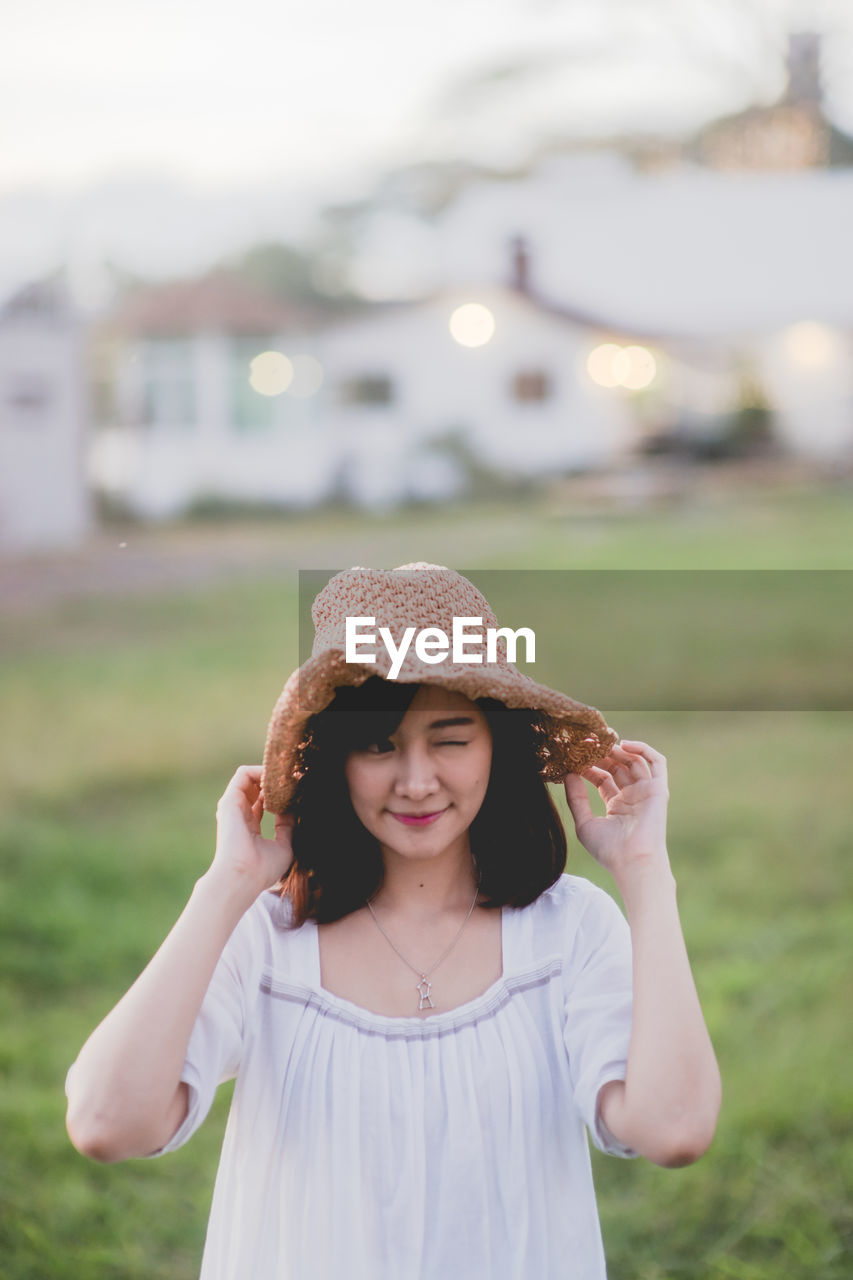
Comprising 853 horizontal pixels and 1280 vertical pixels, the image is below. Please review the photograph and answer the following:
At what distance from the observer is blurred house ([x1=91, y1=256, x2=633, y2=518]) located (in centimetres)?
1186

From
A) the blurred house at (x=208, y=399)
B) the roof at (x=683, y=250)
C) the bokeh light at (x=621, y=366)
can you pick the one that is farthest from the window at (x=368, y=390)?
the roof at (x=683, y=250)

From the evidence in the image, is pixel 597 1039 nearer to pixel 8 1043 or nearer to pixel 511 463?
pixel 8 1043

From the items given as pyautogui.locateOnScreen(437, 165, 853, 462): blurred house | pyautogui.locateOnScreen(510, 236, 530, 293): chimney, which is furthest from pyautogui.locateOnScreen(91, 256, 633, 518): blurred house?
pyautogui.locateOnScreen(510, 236, 530, 293): chimney

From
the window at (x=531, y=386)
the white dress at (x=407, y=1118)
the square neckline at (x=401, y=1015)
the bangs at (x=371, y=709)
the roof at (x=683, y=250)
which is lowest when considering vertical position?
the white dress at (x=407, y=1118)

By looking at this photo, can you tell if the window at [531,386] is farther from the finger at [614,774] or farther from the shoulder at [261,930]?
the shoulder at [261,930]

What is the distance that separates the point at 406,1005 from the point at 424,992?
2cm

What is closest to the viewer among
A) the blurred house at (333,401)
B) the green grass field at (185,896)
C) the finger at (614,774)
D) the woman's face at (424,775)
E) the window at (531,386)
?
the woman's face at (424,775)

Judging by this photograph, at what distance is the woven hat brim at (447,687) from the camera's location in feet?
3.52

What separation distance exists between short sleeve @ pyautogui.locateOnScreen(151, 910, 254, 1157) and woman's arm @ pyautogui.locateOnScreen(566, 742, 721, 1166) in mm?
340

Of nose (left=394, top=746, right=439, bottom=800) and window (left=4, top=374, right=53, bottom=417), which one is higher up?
window (left=4, top=374, right=53, bottom=417)

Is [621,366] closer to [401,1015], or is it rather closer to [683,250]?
[683,250]

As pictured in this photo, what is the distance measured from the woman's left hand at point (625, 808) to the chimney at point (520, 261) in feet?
25.3

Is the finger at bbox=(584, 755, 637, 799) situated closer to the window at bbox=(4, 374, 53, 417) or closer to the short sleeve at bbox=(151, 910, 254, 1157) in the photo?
the short sleeve at bbox=(151, 910, 254, 1157)

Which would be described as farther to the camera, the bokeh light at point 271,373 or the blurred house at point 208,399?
the bokeh light at point 271,373
